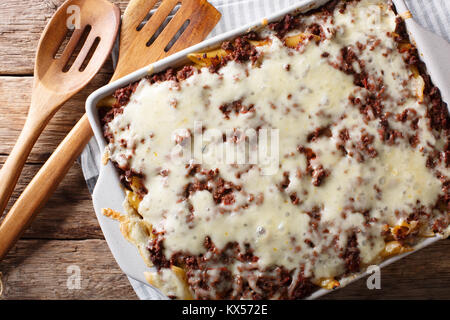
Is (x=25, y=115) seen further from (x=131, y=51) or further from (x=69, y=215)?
(x=131, y=51)

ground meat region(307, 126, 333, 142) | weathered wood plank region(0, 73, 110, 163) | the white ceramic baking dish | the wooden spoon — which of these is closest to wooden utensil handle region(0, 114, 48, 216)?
the wooden spoon

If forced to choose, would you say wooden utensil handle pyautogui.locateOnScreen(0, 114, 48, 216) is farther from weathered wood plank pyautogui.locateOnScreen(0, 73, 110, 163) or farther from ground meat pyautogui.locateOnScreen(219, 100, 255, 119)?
ground meat pyautogui.locateOnScreen(219, 100, 255, 119)

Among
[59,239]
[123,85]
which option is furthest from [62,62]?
[59,239]

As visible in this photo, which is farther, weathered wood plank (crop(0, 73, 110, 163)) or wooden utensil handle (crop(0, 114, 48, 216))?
weathered wood plank (crop(0, 73, 110, 163))

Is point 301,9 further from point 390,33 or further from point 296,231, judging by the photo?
point 296,231
